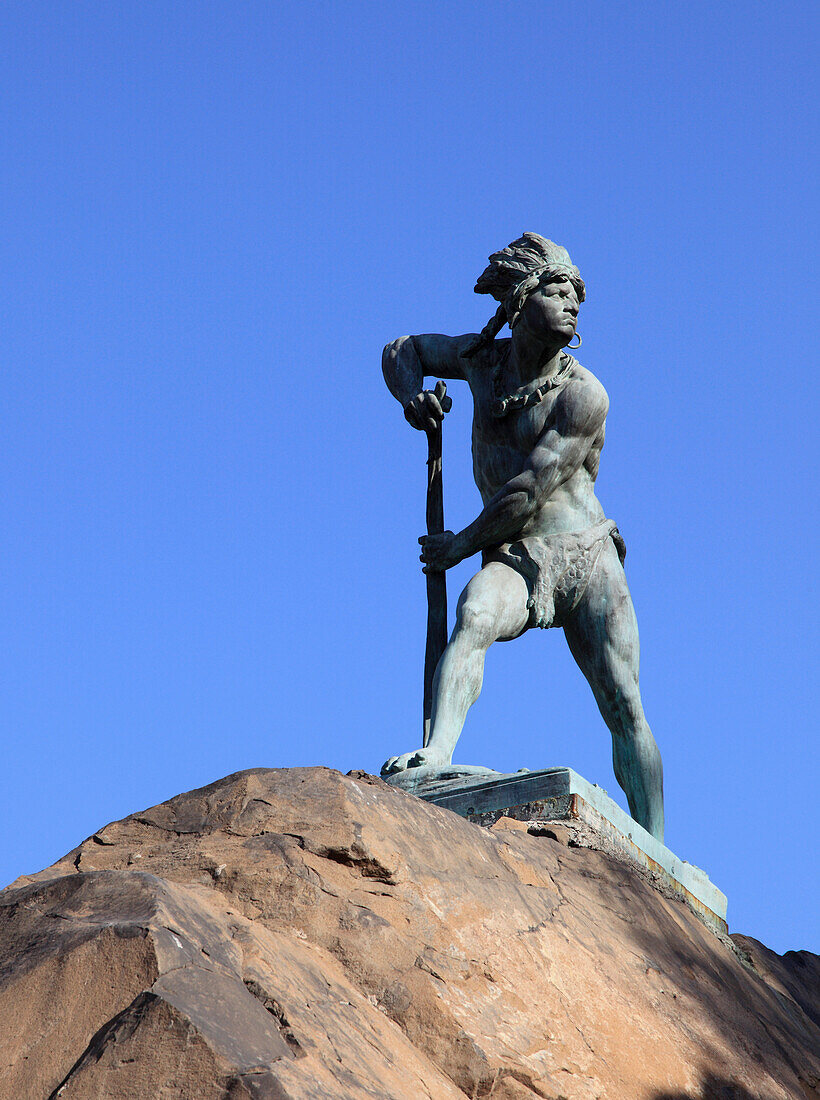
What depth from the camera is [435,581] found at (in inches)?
249

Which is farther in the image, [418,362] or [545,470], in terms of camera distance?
[418,362]

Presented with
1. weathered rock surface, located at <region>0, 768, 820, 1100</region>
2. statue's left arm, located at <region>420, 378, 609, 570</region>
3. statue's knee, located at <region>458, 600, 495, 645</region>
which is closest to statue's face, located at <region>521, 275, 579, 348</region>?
statue's left arm, located at <region>420, 378, 609, 570</region>

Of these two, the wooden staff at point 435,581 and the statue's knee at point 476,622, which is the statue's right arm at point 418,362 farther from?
the statue's knee at point 476,622

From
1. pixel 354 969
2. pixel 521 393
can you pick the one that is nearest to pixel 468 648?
pixel 521 393

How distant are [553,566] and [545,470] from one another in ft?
1.44

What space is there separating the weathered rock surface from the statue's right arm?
2.84 meters

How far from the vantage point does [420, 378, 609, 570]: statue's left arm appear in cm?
603

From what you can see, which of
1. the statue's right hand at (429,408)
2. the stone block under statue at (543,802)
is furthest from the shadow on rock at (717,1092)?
the statue's right hand at (429,408)

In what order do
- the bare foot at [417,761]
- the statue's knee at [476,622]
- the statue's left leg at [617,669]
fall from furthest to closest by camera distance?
1. the statue's left leg at [617,669]
2. the statue's knee at [476,622]
3. the bare foot at [417,761]

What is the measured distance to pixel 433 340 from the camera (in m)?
6.68

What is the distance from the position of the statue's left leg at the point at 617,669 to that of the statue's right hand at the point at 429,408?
1085mm

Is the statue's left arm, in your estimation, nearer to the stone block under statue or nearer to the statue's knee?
the statue's knee

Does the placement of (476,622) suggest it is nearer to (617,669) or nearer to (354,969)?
(617,669)

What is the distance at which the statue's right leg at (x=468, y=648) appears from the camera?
529cm
